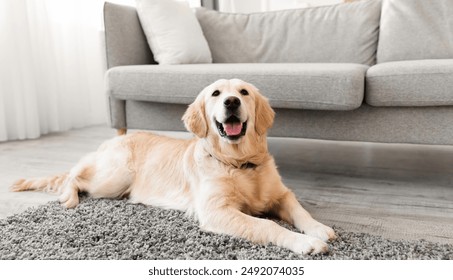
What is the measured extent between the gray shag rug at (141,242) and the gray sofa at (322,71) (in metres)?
0.83

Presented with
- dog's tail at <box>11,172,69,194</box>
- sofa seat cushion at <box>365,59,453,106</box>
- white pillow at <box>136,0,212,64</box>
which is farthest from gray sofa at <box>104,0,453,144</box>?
dog's tail at <box>11,172,69,194</box>

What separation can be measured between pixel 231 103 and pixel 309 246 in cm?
67

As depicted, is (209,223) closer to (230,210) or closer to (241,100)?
(230,210)

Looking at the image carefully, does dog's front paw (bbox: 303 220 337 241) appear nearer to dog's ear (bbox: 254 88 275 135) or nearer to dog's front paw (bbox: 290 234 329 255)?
dog's front paw (bbox: 290 234 329 255)

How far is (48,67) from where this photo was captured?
413 cm

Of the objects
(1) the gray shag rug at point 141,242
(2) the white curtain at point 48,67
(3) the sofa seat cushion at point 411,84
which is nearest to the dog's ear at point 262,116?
(1) the gray shag rug at point 141,242

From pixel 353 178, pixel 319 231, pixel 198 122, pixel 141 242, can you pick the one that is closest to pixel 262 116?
pixel 198 122

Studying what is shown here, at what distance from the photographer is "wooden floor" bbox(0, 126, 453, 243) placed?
1754 mm

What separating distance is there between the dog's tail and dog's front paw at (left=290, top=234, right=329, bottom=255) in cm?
142

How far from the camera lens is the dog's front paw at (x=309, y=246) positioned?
4.49ft

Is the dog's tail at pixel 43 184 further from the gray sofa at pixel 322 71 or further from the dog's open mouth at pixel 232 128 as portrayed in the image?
the dog's open mouth at pixel 232 128

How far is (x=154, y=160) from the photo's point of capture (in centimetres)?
212
